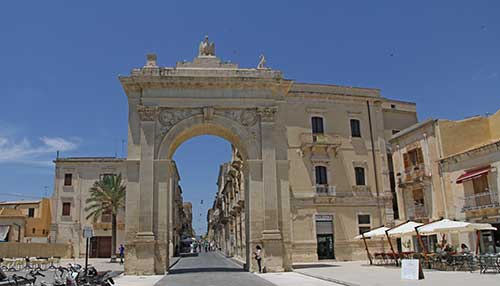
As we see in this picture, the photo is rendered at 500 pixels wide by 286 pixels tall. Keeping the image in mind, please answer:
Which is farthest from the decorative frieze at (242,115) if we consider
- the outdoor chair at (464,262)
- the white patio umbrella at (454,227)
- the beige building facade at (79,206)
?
the beige building facade at (79,206)

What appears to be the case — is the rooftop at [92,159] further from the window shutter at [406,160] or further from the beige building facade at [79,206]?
the window shutter at [406,160]

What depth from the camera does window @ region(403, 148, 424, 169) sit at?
31.9 meters

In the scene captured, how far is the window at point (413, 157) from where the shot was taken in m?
31.9

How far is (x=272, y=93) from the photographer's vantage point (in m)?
26.6

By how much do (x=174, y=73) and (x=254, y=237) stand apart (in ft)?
32.4

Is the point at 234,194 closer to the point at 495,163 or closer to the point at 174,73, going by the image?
the point at 174,73

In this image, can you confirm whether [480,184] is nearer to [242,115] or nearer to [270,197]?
[270,197]

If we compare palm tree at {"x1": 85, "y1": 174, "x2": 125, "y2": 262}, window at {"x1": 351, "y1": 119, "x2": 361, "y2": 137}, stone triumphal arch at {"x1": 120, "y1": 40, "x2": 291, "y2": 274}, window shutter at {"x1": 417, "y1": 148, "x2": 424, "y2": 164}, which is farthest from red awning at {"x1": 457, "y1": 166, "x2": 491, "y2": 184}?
palm tree at {"x1": 85, "y1": 174, "x2": 125, "y2": 262}

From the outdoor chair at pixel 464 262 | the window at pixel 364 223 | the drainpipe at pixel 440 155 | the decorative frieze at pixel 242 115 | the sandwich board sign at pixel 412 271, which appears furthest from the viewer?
the window at pixel 364 223

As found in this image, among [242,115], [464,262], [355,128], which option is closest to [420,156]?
[355,128]

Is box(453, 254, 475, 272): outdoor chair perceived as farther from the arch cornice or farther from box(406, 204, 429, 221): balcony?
the arch cornice

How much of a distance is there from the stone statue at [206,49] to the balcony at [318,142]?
35.0 ft

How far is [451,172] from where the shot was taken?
93.9ft

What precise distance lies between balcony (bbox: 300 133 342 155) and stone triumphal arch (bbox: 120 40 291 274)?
8447 millimetres
